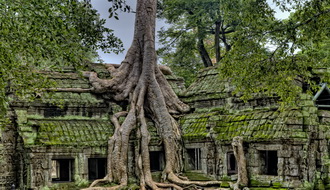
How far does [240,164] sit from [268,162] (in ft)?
6.36

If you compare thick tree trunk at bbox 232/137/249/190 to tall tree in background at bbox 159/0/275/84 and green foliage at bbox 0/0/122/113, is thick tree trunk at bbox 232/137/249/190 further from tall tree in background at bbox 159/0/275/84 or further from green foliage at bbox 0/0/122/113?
tall tree in background at bbox 159/0/275/84

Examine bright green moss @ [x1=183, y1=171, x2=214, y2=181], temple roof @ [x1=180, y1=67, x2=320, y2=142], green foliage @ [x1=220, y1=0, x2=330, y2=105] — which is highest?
green foliage @ [x1=220, y1=0, x2=330, y2=105]

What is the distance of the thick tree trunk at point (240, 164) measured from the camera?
48.8 ft

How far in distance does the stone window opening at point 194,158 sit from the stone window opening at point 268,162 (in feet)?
7.70

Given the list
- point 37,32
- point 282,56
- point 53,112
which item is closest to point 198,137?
point 53,112

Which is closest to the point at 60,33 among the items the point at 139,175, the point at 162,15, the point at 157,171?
the point at 139,175

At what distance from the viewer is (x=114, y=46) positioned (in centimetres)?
1148

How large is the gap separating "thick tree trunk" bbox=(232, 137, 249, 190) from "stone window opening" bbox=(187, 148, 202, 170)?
2309 mm

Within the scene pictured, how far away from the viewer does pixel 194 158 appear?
17719mm

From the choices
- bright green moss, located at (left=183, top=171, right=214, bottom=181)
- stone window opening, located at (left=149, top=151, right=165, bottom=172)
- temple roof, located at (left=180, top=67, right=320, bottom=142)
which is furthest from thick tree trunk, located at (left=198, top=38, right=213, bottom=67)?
bright green moss, located at (left=183, top=171, right=214, bottom=181)

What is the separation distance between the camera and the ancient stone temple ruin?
558 inches

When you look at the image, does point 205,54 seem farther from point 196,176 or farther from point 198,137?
point 196,176

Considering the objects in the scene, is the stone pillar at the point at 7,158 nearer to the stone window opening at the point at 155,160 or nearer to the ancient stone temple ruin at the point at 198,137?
the ancient stone temple ruin at the point at 198,137

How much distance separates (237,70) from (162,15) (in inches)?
637
